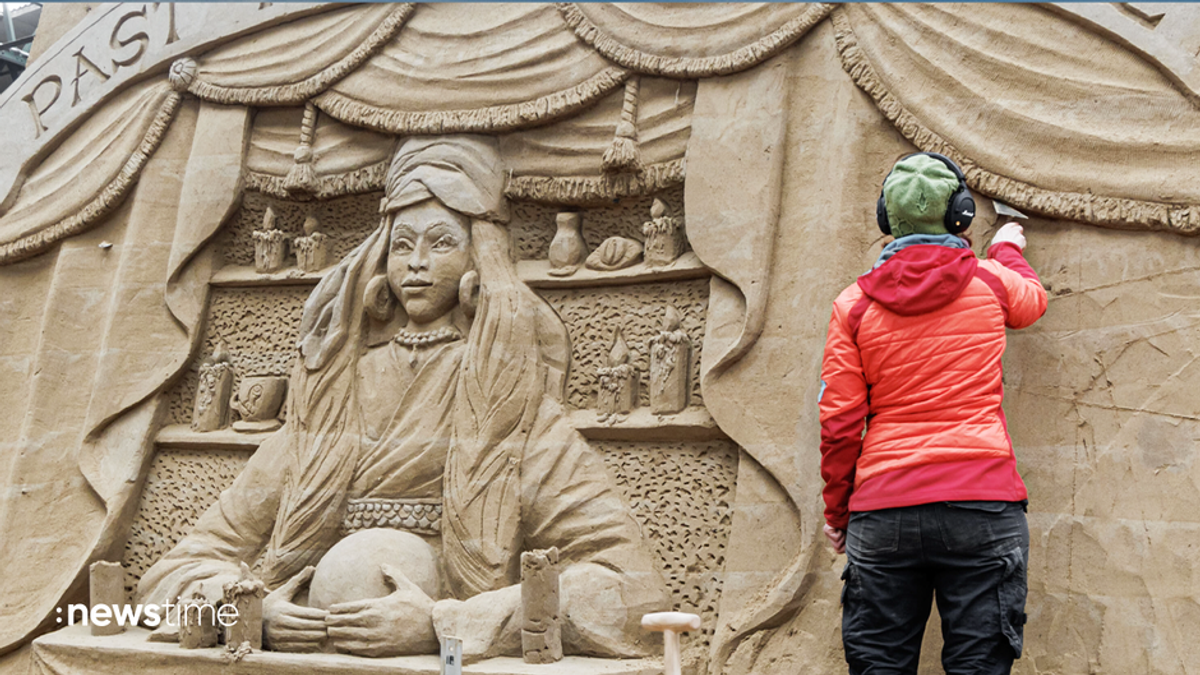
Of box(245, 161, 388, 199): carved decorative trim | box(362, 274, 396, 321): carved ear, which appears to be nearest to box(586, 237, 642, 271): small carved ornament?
box(362, 274, 396, 321): carved ear

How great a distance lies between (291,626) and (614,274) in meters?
1.73

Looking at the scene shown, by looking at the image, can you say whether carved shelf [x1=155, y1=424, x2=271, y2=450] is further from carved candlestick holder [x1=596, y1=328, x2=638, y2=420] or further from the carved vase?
carved candlestick holder [x1=596, y1=328, x2=638, y2=420]

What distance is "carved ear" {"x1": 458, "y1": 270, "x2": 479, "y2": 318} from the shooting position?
4.96 m

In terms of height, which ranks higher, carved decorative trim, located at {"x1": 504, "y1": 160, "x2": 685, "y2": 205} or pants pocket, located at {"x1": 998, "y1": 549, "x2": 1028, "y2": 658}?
carved decorative trim, located at {"x1": 504, "y1": 160, "x2": 685, "y2": 205}

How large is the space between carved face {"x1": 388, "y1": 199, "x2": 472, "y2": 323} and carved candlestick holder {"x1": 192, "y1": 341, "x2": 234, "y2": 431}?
3.11 ft

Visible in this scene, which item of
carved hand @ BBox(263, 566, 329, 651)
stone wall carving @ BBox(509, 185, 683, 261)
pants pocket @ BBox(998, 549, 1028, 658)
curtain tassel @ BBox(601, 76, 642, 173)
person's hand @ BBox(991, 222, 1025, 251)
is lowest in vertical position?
carved hand @ BBox(263, 566, 329, 651)

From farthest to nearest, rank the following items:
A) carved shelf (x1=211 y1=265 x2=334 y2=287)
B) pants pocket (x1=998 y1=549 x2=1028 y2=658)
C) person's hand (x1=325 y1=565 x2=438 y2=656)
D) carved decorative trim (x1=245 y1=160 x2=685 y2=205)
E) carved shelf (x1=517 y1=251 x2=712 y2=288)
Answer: carved shelf (x1=211 y1=265 x2=334 y2=287) < carved decorative trim (x1=245 y1=160 x2=685 y2=205) < carved shelf (x1=517 y1=251 x2=712 y2=288) < person's hand (x1=325 y1=565 x2=438 y2=656) < pants pocket (x1=998 y1=549 x2=1028 y2=658)

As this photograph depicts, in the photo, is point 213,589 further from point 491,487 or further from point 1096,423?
point 1096,423

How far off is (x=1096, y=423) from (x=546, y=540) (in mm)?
1932

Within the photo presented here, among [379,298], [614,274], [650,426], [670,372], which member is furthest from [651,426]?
[379,298]

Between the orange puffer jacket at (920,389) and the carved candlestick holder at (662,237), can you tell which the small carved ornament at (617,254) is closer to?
the carved candlestick holder at (662,237)

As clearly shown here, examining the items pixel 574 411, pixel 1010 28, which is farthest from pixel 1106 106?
pixel 574 411

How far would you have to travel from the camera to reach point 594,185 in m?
4.94

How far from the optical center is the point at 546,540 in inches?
184
